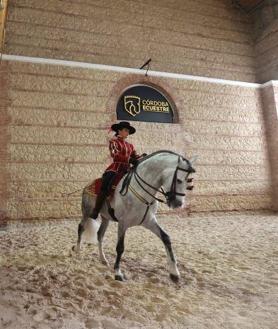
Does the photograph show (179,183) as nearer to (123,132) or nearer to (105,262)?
(123,132)

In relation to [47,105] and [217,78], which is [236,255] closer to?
[47,105]

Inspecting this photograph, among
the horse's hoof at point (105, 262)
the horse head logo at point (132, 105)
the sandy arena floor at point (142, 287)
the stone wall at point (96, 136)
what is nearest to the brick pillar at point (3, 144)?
the stone wall at point (96, 136)

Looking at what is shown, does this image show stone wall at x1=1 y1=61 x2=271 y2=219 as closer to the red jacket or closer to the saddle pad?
the saddle pad

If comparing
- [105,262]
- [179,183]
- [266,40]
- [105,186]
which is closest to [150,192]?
[179,183]

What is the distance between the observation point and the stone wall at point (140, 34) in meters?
8.89

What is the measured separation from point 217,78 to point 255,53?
218 centimetres

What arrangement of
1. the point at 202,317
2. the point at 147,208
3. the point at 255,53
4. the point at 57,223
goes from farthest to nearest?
the point at 255,53 → the point at 57,223 → the point at 147,208 → the point at 202,317

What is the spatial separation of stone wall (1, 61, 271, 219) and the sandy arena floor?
2.60 metres

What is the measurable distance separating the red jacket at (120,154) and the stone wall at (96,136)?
469 cm

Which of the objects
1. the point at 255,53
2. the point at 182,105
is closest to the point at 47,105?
the point at 182,105

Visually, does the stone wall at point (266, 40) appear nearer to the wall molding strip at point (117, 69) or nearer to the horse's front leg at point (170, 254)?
the wall molding strip at point (117, 69)

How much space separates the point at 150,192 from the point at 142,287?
101cm

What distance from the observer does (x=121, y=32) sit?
32.3 feet

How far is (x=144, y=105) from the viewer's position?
31.1ft
